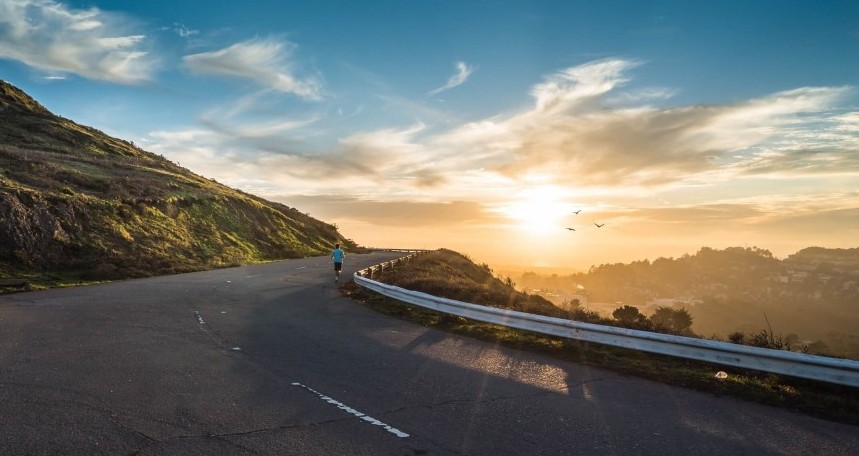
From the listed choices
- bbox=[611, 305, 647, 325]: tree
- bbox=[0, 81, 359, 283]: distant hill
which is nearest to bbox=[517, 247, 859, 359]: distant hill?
bbox=[0, 81, 359, 283]: distant hill

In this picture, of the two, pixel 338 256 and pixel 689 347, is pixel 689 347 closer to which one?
pixel 689 347

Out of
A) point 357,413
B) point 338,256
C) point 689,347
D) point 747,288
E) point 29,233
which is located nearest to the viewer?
point 357,413

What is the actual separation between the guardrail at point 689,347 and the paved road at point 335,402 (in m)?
1.09

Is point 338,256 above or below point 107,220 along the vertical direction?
below

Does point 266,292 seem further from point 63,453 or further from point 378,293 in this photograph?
point 63,453

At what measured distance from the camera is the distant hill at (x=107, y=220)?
2347 centimetres

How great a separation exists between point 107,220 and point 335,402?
92.6ft

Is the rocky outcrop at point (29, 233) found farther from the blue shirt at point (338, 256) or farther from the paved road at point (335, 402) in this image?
the paved road at point (335, 402)

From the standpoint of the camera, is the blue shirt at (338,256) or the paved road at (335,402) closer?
the paved road at (335,402)

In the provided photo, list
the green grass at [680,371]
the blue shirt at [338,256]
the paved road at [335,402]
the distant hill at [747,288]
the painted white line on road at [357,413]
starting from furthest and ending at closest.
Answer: the distant hill at [747,288] → the blue shirt at [338,256] → the green grass at [680,371] → the painted white line on road at [357,413] → the paved road at [335,402]

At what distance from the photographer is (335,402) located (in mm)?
6688

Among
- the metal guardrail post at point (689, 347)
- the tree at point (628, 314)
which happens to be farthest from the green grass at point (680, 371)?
the tree at point (628, 314)

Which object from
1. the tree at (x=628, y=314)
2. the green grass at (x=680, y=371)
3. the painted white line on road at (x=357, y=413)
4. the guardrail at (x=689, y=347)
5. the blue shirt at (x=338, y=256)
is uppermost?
the blue shirt at (x=338, y=256)

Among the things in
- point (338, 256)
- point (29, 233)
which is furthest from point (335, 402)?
point (29, 233)
